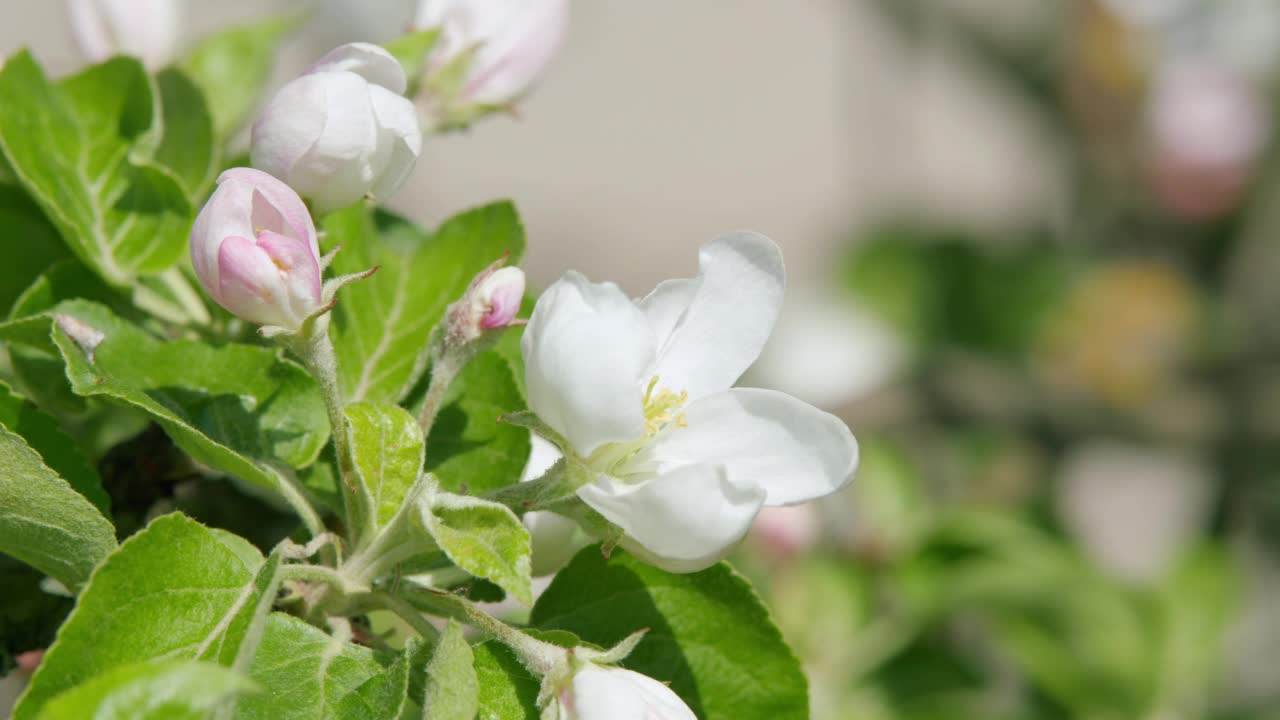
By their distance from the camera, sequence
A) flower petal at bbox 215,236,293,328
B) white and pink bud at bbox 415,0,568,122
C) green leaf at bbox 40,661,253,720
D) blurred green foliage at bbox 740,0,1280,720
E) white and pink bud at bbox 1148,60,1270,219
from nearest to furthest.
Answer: green leaf at bbox 40,661,253,720 < flower petal at bbox 215,236,293,328 < white and pink bud at bbox 415,0,568,122 < blurred green foliage at bbox 740,0,1280,720 < white and pink bud at bbox 1148,60,1270,219

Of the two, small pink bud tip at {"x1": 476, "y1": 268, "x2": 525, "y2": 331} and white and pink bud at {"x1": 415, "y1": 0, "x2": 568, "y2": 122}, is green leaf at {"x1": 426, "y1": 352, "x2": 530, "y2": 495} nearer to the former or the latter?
small pink bud tip at {"x1": 476, "y1": 268, "x2": 525, "y2": 331}

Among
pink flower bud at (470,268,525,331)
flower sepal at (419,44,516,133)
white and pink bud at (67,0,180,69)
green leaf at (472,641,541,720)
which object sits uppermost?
flower sepal at (419,44,516,133)

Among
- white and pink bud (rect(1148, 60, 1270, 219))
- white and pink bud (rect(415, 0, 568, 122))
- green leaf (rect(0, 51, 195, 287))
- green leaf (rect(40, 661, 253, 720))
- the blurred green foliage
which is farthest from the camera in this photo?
white and pink bud (rect(1148, 60, 1270, 219))

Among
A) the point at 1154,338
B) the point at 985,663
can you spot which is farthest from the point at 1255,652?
the point at 985,663

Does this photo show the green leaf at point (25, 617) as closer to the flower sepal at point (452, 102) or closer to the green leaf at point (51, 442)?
the green leaf at point (51, 442)

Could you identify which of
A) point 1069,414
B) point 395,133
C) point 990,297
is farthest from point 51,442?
point 990,297

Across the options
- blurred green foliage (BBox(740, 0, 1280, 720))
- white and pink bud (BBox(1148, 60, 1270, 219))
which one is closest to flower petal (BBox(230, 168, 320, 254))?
blurred green foliage (BBox(740, 0, 1280, 720))

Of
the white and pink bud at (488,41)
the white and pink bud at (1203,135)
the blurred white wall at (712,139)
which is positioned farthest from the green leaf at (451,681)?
the blurred white wall at (712,139)
